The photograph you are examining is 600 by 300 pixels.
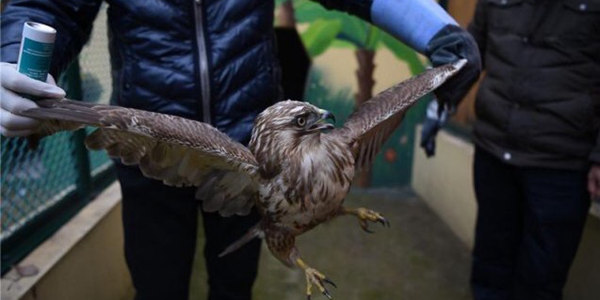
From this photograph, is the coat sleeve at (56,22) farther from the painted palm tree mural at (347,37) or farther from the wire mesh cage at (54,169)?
the painted palm tree mural at (347,37)

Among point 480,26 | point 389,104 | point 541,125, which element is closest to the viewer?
point 389,104

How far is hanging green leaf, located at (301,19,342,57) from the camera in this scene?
13.6ft

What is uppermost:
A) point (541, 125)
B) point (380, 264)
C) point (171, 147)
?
point (171, 147)

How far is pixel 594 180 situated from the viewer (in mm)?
1936

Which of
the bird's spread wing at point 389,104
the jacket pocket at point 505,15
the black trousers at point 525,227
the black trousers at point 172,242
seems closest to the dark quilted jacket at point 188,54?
the black trousers at point 172,242

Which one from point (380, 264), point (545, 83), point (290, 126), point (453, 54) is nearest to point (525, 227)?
point (545, 83)

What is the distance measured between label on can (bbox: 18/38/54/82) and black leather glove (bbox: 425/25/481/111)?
817 mm

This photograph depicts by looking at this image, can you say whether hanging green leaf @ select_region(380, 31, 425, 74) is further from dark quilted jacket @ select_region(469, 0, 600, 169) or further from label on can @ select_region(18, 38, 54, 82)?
label on can @ select_region(18, 38, 54, 82)

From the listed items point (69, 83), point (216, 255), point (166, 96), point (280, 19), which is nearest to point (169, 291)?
point (216, 255)

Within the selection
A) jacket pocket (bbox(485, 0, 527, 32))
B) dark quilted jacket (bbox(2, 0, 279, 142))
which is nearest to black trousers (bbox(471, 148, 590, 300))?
jacket pocket (bbox(485, 0, 527, 32))

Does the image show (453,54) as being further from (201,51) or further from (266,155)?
(201,51)

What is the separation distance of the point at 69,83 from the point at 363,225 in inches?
Result: 71.1

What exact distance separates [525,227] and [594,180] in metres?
0.38

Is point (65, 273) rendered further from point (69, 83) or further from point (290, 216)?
point (290, 216)
